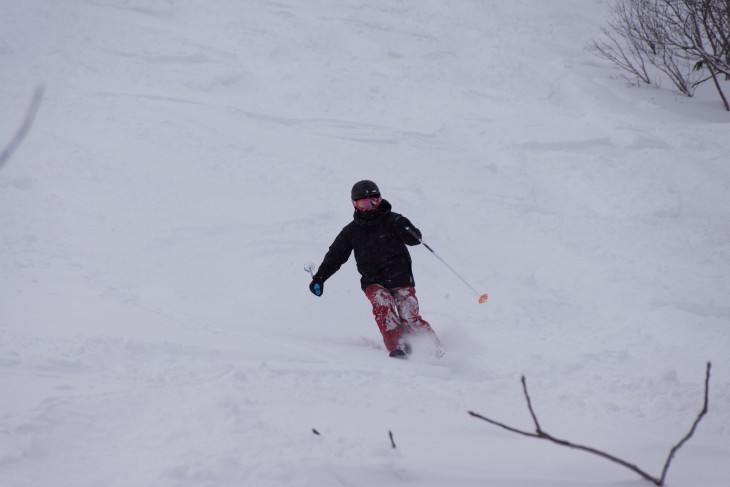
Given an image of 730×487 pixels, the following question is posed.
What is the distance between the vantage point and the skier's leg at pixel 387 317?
5031 mm

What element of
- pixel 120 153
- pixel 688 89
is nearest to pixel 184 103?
pixel 120 153

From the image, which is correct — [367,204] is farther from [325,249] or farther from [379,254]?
[325,249]

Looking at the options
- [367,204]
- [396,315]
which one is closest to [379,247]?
[367,204]

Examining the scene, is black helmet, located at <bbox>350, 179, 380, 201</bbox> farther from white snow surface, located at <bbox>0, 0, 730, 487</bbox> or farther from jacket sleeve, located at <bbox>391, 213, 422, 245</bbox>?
white snow surface, located at <bbox>0, 0, 730, 487</bbox>

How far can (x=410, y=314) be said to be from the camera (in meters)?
5.20

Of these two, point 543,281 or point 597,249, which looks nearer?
point 543,281

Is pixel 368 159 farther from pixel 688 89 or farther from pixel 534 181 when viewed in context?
pixel 688 89

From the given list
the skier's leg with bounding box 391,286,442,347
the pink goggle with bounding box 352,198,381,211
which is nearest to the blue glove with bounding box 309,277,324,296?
the skier's leg with bounding box 391,286,442,347

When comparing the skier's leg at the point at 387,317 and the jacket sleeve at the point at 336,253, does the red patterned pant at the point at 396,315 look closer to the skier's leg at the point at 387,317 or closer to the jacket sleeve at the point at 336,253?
the skier's leg at the point at 387,317

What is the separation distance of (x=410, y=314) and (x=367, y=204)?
109 cm

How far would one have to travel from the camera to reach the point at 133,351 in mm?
4277

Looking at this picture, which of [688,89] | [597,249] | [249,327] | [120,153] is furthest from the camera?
[688,89]

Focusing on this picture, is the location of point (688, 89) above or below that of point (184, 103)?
above

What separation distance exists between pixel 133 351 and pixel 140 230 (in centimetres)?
324
